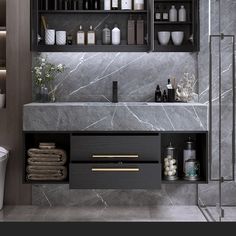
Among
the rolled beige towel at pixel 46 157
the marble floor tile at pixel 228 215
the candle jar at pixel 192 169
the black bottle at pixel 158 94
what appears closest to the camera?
the marble floor tile at pixel 228 215

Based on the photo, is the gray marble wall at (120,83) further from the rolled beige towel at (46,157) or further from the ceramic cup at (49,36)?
the rolled beige towel at (46,157)

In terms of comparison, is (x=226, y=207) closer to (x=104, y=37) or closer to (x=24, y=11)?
(x=104, y=37)

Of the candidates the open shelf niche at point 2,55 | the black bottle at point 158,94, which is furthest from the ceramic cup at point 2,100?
the black bottle at point 158,94

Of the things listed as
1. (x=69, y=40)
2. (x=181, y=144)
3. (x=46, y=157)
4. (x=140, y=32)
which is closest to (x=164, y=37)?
(x=140, y=32)

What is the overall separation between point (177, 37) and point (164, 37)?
0.12 meters

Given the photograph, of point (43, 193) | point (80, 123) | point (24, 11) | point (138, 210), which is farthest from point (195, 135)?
point (24, 11)

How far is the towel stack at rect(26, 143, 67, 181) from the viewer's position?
12.3 ft

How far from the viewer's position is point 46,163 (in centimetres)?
375

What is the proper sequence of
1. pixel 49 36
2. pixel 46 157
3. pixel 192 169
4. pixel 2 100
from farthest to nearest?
pixel 2 100 < pixel 49 36 < pixel 192 169 < pixel 46 157

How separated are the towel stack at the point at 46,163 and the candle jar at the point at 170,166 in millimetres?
901

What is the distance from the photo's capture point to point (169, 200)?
417cm

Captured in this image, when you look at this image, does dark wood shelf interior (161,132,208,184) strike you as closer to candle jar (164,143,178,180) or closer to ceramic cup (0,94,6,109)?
candle jar (164,143,178,180)

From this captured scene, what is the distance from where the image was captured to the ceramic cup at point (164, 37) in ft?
13.1

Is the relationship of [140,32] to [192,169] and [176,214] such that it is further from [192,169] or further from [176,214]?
[176,214]
